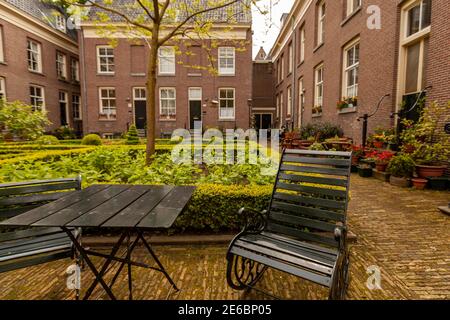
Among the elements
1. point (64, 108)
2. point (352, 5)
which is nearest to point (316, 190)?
point (352, 5)

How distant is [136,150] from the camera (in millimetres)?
8422

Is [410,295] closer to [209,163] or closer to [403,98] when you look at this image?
[209,163]

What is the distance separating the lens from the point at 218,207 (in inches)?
130

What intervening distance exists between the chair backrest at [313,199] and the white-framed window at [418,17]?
22.6ft

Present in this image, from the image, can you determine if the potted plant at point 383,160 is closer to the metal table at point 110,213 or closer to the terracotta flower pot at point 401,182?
the terracotta flower pot at point 401,182

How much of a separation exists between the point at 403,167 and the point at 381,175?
0.81m

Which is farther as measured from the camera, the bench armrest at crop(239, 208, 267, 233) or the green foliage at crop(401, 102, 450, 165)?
the green foliage at crop(401, 102, 450, 165)

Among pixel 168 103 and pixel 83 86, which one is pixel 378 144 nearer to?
pixel 168 103

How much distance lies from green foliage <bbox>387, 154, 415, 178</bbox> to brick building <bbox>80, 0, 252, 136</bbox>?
573 inches

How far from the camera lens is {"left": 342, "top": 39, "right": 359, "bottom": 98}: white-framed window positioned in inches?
408

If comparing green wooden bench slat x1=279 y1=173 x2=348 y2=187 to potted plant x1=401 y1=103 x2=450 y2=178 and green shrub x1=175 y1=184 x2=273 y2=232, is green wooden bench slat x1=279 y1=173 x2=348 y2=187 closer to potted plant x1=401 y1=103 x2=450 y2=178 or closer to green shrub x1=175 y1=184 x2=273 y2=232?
green shrub x1=175 y1=184 x2=273 y2=232

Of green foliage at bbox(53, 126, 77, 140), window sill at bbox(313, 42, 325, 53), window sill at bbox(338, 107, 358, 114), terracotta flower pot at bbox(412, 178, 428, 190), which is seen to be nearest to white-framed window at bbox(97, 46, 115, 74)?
green foliage at bbox(53, 126, 77, 140)

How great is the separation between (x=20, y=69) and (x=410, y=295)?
70.3ft

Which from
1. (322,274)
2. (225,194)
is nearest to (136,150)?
(225,194)
